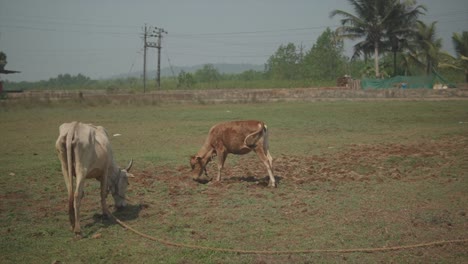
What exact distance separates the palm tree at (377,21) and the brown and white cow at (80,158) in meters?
43.9

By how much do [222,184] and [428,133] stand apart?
10958mm

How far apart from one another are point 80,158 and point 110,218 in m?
1.36

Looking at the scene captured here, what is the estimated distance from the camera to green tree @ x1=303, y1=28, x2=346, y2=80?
73.6 metres

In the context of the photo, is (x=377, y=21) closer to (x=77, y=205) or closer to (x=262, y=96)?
(x=262, y=96)

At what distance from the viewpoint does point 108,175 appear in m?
8.84

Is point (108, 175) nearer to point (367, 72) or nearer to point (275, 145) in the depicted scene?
point (275, 145)

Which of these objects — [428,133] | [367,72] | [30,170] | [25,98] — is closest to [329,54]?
[367,72]

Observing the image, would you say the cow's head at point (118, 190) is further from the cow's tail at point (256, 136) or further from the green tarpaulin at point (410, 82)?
the green tarpaulin at point (410, 82)

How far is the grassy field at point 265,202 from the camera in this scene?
22.1ft

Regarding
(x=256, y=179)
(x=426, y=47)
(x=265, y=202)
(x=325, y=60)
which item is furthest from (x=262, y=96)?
(x=325, y=60)

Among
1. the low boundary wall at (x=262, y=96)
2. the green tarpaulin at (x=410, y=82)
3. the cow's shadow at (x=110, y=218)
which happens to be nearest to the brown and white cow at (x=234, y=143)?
the cow's shadow at (x=110, y=218)

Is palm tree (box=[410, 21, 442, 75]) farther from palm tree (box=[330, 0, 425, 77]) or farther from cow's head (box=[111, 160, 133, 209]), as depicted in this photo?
cow's head (box=[111, 160, 133, 209])

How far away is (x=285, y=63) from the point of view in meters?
87.5

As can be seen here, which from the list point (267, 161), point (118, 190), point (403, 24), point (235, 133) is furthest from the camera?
point (403, 24)
